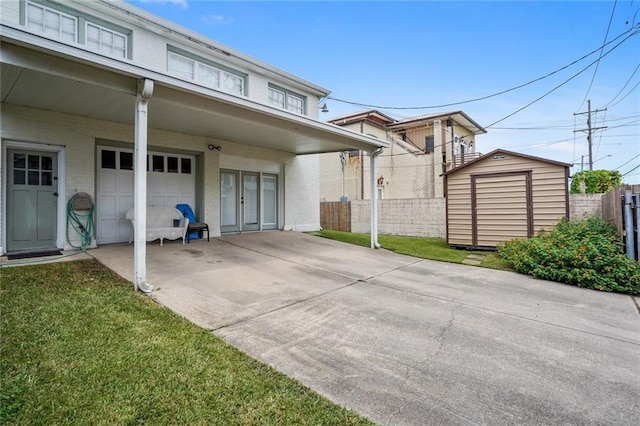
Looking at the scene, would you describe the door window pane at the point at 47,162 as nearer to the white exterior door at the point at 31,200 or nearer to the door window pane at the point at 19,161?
the white exterior door at the point at 31,200

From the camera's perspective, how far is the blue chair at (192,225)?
8.93 m

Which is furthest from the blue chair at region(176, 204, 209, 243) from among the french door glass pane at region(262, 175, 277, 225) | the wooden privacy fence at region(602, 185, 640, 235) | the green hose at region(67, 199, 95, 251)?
the wooden privacy fence at region(602, 185, 640, 235)

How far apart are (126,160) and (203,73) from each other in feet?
11.9

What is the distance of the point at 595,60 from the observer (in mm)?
10031

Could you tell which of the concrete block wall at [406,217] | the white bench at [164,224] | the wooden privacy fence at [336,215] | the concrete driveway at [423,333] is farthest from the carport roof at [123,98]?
the wooden privacy fence at [336,215]

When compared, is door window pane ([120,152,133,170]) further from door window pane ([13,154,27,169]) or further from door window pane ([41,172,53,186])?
door window pane ([13,154,27,169])

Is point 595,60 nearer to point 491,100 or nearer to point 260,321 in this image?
point 491,100

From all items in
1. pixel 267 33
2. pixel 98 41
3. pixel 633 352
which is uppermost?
pixel 267 33

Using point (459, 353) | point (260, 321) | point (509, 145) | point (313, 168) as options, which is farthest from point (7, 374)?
point (509, 145)

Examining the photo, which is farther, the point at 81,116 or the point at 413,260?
the point at 413,260

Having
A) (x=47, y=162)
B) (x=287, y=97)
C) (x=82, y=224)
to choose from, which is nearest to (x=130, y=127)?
(x=47, y=162)

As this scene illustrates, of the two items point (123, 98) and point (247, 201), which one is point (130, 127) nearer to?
point (123, 98)

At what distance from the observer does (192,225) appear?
8.87m

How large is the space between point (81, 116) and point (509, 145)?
26918 millimetres
